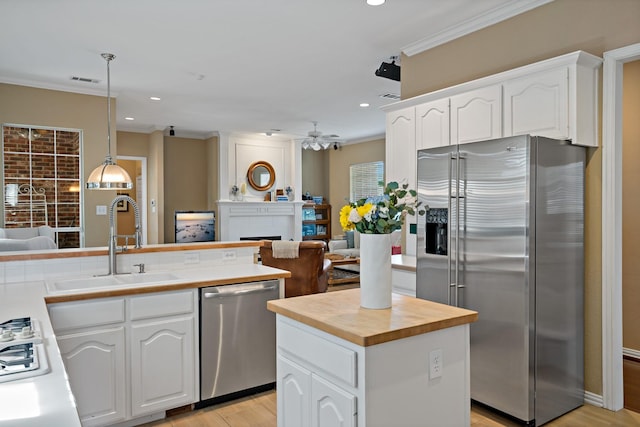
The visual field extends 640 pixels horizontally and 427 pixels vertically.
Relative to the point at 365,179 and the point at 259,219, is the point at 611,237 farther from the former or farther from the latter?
the point at 365,179

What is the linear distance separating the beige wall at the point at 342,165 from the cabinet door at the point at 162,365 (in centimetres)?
696

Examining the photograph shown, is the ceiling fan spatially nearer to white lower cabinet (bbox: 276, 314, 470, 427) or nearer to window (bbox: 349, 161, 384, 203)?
window (bbox: 349, 161, 384, 203)

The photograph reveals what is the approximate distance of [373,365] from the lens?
5.33ft

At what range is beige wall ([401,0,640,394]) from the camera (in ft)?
9.18

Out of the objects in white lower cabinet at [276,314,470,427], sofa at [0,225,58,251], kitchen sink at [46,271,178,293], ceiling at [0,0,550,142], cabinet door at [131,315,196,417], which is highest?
ceiling at [0,0,550,142]

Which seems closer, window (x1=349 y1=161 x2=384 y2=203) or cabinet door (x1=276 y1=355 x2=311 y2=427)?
cabinet door (x1=276 y1=355 x2=311 y2=427)

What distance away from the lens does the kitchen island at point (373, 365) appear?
1.63 metres

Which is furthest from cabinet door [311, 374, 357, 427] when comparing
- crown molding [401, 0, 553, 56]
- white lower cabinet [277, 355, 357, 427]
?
crown molding [401, 0, 553, 56]

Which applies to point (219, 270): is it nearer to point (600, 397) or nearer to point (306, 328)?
point (306, 328)

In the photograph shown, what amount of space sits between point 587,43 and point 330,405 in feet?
8.98

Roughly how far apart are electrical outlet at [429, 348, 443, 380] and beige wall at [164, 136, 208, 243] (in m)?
7.49

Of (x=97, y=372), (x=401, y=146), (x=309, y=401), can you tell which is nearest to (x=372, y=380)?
(x=309, y=401)

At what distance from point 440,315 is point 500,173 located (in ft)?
4.07

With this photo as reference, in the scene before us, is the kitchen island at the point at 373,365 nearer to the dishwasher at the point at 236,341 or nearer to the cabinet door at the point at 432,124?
the dishwasher at the point at 236,341
